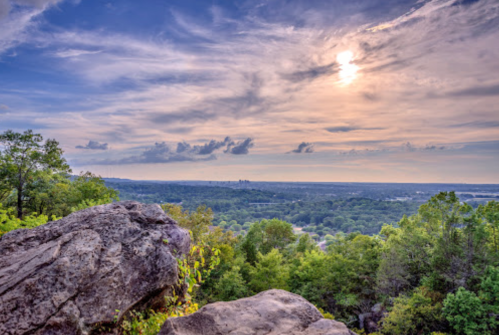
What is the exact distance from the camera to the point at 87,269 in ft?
21.8

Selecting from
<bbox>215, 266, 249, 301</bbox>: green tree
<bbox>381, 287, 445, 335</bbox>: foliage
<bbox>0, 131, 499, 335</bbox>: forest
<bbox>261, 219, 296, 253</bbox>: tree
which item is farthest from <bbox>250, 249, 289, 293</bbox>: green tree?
<bbox>381, 287, 445, 335</bbox>: foliage

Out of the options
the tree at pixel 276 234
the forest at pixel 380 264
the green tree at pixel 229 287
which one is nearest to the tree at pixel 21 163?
the forest at pixel 380 264

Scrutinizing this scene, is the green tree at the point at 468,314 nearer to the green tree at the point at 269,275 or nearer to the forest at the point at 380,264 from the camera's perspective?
the forest at the point at 380,264

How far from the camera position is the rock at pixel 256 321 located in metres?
5.75

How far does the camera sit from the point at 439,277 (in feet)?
100.0

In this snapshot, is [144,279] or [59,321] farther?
[144,279]

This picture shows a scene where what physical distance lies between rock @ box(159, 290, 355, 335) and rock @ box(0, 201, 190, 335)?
179 cm

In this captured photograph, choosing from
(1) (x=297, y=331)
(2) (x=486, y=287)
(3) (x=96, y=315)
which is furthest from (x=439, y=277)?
(3) (x=96, y=315)

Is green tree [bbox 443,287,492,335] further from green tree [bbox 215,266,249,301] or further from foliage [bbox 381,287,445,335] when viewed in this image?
green tree [bbox 215,266,249,301]

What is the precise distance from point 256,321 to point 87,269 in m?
3.93

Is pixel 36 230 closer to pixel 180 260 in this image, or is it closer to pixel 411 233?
pixel 180 260

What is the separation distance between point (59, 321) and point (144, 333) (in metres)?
1.71

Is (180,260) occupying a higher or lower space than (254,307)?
higher

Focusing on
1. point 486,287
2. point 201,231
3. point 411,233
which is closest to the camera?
point 486,287
